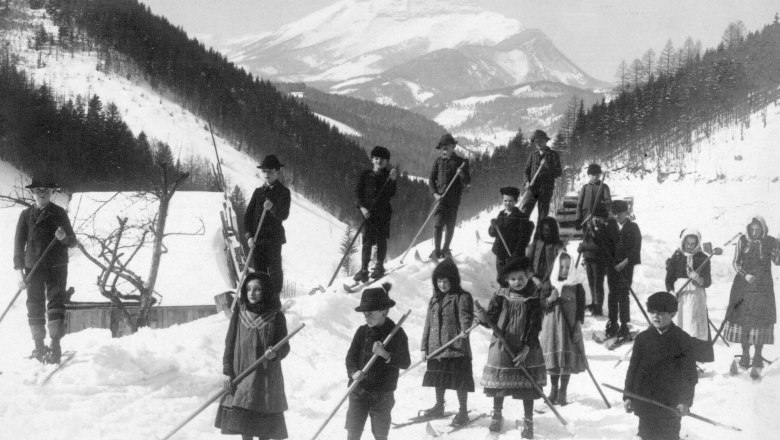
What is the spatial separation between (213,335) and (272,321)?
2.94 meters

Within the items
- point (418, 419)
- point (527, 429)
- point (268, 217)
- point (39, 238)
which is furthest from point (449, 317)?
point (39, 238)

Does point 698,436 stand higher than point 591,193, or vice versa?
point 591,193

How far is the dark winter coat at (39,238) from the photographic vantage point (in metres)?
7.52

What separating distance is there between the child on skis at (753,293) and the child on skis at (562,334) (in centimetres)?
187

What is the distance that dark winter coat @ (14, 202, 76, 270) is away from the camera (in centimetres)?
752

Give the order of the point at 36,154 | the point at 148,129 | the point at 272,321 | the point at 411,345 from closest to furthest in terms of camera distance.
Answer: the point at 272,321 < the point at 411,345 < the point at 36,154 < the point at 148,129

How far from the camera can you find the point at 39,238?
7.54 m

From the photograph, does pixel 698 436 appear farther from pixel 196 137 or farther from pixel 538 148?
pixel 196 137

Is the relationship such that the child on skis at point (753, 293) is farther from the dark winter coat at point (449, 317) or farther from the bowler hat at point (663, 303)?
the dark winter coat at point (449, 317)

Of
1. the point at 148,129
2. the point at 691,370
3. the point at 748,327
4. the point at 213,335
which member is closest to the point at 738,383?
the point at 748,327

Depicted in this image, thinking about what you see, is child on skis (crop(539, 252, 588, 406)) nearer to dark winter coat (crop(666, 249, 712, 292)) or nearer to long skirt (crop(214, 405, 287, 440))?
dark winter coat (crop(666, 249, 712, 292))

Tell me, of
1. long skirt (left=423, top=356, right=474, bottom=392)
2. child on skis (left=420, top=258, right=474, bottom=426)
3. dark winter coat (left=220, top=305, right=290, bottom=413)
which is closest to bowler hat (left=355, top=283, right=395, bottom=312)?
dark winter coat (left=220, top=305, right=290, bottom=413)

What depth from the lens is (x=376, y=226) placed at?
10000mm

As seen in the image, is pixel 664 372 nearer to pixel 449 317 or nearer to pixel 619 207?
pixel 449 317
